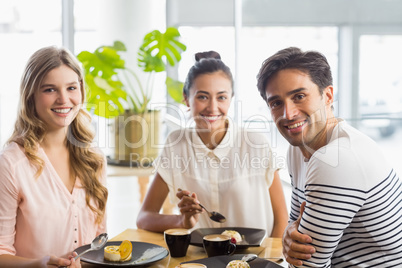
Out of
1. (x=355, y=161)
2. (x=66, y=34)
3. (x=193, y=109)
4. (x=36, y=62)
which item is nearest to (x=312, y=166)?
(x=355, y=161)

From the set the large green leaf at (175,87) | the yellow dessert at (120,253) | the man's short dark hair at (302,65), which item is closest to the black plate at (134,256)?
the yellow dessert at (120,253)

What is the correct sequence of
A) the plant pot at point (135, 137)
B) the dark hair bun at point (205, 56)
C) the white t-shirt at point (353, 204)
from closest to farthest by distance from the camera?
the white t-shirt at point (353, 204)
the dark hair bun at point (205, 56)
the plant pot at point (135, 137)

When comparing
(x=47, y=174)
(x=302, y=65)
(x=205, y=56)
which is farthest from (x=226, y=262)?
(x=205, y=56)

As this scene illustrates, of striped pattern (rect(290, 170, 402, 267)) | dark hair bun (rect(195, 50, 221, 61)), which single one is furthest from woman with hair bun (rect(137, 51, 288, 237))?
striped pattern (rect(290, 170, 402, 267))

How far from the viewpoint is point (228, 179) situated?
6.93ft

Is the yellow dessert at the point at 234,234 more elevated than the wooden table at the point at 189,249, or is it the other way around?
the yellow dessert at the point at 234,234

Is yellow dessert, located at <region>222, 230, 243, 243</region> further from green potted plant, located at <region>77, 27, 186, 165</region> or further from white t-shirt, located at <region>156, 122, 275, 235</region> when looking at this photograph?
green potted plant, located at <region>77, 27, 186, 165</region>

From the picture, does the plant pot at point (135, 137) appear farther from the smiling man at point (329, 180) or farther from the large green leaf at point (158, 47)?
the smiling man at point (329, 180)

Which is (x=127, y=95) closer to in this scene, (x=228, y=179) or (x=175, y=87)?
(x=175, y=87)

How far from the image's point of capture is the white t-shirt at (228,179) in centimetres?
210

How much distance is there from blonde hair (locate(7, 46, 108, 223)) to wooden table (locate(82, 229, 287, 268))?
0.55 feet

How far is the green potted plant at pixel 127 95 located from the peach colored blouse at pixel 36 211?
280 centimetres

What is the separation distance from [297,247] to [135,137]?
3586 millimetres

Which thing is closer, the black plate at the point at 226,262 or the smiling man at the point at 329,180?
the smiling man at the point at 329,180
